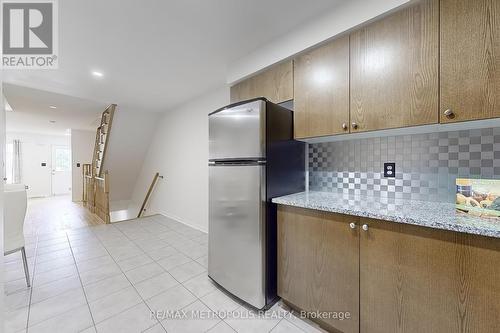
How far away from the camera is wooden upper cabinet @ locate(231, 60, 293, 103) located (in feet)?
6.05

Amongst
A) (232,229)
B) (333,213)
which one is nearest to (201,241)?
(232,229)

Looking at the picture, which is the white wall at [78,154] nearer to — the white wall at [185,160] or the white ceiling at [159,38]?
the white wall at [185,160]

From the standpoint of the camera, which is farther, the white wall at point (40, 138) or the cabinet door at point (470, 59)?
the white wall at point (40, 138)

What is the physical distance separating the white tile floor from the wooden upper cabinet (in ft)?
6.08

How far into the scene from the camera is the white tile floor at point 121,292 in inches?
57.9

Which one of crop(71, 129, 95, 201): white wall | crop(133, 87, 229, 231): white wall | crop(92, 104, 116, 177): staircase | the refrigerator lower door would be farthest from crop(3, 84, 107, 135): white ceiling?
the refrigerator lower door

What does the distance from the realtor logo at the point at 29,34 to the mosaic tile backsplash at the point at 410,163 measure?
2543mm

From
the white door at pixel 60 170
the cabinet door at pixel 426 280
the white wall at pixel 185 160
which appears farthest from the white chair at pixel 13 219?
the white door at pixel 60 170

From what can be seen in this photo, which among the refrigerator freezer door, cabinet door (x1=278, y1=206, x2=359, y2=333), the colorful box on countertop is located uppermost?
the refrigerator freezer door

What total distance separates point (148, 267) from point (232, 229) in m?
1.26

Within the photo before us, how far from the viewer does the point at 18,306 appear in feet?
5.34

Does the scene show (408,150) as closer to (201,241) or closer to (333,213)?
(333,213)

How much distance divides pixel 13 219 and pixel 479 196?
3399mm

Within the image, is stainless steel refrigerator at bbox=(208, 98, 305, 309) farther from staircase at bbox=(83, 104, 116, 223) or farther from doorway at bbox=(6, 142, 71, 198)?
doorway at bbox=(6, 142, 71, 198)
